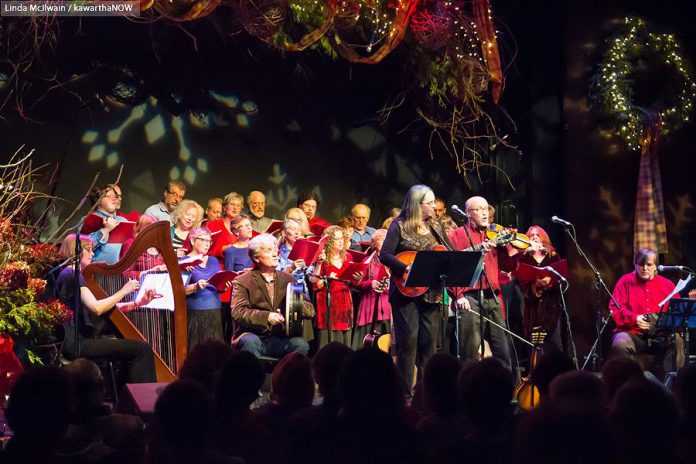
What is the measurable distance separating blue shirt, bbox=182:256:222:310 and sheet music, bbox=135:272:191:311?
44.3 inches

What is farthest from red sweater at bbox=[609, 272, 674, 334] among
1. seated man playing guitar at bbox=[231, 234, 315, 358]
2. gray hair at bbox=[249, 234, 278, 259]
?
gray hair at bbox=[249, 234, 278, 259]

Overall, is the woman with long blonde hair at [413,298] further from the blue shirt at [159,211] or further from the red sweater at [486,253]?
the blue shirt at [159,211]

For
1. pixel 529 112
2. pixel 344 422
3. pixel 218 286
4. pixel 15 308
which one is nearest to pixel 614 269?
pixel 529 112

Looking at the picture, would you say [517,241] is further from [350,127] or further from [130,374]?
[350,127]

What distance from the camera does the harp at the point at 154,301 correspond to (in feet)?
21.2

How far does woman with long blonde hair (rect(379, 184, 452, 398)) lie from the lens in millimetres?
7109

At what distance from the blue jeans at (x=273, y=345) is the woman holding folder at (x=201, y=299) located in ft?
1.81

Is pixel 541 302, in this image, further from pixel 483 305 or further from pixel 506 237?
pixel 506 237

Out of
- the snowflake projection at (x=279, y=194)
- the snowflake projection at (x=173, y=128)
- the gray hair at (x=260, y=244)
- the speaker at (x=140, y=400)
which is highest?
the snowflake projection at (x=173, y=128)

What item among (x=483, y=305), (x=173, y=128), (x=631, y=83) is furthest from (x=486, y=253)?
(x=173, y=128)

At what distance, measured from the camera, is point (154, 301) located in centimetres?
679

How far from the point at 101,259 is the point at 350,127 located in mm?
4783

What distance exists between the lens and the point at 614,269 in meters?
11.0

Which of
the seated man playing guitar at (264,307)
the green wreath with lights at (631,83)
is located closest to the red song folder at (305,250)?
the seated man playing guitar at (264,307)
